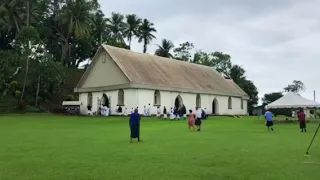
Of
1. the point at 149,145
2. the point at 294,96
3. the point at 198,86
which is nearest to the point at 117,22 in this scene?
the point at 198,86

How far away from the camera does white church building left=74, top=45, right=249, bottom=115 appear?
4134 cm

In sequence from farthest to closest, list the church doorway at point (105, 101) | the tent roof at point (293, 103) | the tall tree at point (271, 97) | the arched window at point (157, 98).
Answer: the tall tree at point (271, 97)
the church doorway at point (105, 101)
the arched window at point (157, 98)
the tent roof at point (293, 103)

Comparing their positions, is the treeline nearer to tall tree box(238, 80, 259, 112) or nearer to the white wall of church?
tall tree box(238, 80, 259, 112)

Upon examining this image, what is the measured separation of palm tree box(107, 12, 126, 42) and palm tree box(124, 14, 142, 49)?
89 centimetres

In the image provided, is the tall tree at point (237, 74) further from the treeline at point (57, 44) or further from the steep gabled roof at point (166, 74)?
the steep gabled roof at point (166, 74)

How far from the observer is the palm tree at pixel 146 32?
70.8m

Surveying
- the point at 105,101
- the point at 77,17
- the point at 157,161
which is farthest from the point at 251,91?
the point at 157,161

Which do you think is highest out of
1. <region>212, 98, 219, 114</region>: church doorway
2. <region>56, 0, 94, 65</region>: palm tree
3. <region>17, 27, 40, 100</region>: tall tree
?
<region>56, 0, 94, 65</region>: palm tree

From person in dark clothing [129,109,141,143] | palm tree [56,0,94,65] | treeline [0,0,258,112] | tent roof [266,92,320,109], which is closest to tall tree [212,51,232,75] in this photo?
treeline [0,0,258,112]

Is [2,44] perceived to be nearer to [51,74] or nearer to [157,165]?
[51,74]

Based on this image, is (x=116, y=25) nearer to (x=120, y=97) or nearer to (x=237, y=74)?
(x=237, y=74)

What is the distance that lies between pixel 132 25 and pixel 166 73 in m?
25.7

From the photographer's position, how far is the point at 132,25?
230ft

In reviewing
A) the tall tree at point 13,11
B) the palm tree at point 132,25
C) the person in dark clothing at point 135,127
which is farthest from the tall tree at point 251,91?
the person in dark clothing at point 135,127
